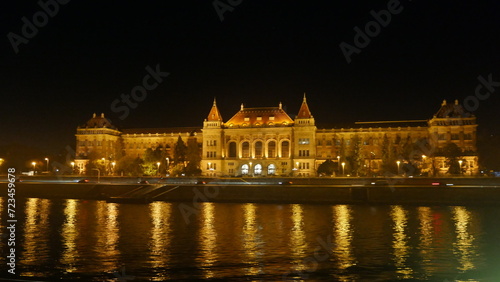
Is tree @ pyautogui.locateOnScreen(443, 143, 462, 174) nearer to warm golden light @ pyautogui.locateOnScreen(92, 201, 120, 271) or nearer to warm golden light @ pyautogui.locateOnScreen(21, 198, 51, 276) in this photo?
warm golden light @ pyautogui.locateOnScreen(92, 201, 120, 271)

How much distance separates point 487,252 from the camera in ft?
74.1

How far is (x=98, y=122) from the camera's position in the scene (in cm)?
12575

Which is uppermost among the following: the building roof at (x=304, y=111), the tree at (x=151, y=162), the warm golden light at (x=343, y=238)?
the building roof at (x=304, y=111)

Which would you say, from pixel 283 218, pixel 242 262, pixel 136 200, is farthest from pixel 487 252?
pixel 136 200

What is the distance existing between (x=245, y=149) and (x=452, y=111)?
49.7m

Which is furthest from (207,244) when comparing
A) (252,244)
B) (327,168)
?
(327,168)

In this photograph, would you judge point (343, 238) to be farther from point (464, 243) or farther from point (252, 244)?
point (464, 243)

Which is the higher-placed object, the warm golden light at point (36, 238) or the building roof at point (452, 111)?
the building roof at point (452, 111)

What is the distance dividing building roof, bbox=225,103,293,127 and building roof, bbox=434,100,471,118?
3506 centimetres

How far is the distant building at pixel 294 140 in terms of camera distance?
10144 cm

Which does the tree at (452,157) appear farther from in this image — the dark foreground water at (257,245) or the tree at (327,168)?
the dark foreground water at (257,245)

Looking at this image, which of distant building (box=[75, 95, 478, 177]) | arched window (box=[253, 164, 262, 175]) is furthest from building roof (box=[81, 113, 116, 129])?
arched window (box=[253, 164, 262, 175])

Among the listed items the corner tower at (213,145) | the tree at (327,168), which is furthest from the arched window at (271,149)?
the tree at (327,168)

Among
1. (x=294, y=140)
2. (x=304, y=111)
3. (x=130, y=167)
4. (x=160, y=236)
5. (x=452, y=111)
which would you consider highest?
(x=304, y=111)
